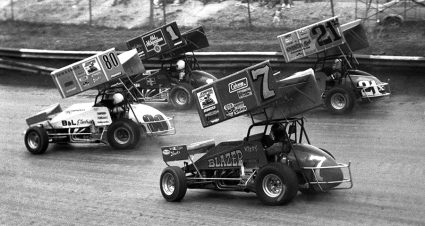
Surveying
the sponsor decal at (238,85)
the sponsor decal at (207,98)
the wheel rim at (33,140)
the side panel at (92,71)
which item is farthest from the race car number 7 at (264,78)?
the wheel rim at (33,140)

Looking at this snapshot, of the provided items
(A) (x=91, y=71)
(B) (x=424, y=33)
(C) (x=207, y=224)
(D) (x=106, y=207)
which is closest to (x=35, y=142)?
(A) (x=91, y=71)

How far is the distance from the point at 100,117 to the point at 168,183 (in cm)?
488

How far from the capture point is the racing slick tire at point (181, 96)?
817 inches

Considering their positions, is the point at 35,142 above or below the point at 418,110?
above

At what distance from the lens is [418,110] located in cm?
1853

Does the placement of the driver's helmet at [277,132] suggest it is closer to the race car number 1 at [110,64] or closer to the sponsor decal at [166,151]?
the sponsor decal at [166,151]

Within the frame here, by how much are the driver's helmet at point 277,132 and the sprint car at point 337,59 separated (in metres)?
7.00

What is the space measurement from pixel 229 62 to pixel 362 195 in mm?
11044

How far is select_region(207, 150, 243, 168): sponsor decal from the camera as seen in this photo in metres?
12.1

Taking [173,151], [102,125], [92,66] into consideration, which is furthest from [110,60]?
[173,151]

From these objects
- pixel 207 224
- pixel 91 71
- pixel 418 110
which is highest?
pixel 91 71

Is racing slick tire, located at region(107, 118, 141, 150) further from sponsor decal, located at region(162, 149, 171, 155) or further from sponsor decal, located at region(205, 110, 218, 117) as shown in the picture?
sponsor decal, located at region(205, 110, 218, 117)

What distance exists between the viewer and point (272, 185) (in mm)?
11516

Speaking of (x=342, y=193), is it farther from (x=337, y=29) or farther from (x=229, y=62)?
(x=229, y=62)
